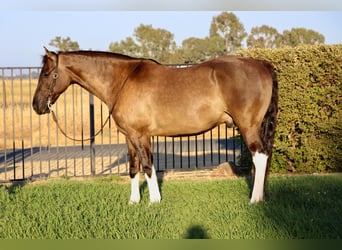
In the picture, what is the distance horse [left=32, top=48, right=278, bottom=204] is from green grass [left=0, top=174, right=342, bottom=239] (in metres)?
0.51

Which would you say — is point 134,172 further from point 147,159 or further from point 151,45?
point 151,45

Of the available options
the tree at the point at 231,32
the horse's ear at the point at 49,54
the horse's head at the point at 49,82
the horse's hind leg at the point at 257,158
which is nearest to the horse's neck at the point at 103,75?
the horse's head at the point at 49,82

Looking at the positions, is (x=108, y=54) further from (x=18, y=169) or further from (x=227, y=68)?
(x=18, y=169)

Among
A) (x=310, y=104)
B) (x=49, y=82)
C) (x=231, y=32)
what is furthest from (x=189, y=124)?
(x=231, y=32)

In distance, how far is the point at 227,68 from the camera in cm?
604

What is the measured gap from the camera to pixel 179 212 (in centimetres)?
558

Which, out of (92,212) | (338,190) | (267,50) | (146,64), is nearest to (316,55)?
(267,50)

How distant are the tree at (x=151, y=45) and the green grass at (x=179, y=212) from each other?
15326mm

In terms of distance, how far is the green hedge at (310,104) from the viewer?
836 centimetres

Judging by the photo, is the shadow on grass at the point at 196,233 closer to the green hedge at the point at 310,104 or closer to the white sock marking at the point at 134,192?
the white sock marking at the point at 134,192

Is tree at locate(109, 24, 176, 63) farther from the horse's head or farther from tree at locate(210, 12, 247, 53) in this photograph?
the horse's head

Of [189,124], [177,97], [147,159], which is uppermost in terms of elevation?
[177,97]

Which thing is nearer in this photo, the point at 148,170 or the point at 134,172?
the point at 148,170

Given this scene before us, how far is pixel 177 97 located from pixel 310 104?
11.5ft
